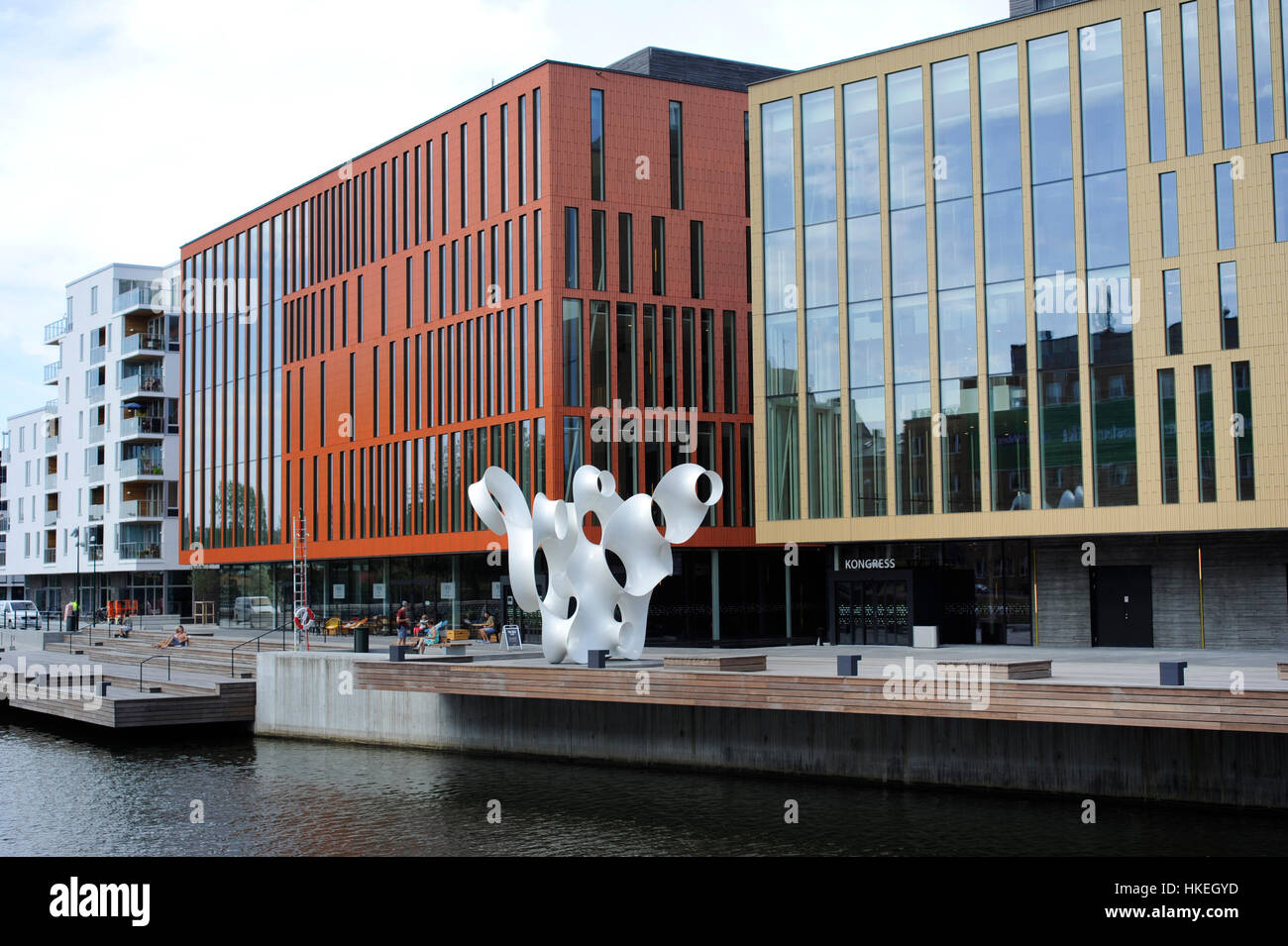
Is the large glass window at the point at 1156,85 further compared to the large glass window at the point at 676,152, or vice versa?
the large glass window at the point at 676,152

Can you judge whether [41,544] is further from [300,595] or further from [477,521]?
[477,521]

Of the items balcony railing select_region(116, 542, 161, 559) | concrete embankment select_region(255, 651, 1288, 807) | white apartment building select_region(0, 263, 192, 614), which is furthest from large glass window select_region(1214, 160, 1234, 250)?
balcony railing select_region(116, 542, 161, 559)

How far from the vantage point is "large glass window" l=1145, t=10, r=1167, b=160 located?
114 feet

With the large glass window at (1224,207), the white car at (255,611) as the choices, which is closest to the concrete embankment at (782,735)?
the large glass window at (1224,207)

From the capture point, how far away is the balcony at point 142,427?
85375 mm

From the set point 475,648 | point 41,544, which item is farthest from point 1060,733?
point 41,544

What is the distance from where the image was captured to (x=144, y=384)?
282 ft

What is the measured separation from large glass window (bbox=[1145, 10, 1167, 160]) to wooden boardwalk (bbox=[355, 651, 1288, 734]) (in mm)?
17463

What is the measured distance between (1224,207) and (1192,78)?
3486 mm

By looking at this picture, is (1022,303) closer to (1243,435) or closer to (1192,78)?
(1243,435)

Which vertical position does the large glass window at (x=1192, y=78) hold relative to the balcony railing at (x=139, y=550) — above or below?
above

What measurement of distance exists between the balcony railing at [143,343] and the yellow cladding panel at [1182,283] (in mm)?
62001

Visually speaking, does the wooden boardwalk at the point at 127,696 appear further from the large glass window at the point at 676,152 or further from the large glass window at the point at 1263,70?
the large glass window at the point at 1263,70

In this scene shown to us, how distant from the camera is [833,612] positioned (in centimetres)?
4138
